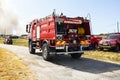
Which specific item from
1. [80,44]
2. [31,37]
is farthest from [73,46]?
[31,37]

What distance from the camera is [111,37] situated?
24703 mm

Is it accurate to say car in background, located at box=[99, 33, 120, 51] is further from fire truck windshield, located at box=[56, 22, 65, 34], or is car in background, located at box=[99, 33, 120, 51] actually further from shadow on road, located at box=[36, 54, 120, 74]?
fire truck windshield, located at box=[56, 22, 65, 34]

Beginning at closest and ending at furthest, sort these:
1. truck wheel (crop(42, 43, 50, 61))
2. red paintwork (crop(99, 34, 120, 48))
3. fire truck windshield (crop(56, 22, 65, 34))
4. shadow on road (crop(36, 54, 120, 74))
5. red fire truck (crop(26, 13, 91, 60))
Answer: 1. shadow on road (crop(36, 54, 120, 74))
2. red fire truck (crop(26, 13, 91, 60))
3. fire truck windshield (crop(56, 22, 65, 34))
4. truck wheel (crop(42, 43, 50, 61))
5. red paintwork (crop(99, 34, 120, 48))

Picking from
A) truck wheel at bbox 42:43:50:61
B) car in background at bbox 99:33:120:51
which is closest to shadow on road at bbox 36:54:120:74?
truck wheel at bbox 42:43:50:61

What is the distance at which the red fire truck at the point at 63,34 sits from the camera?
1507 cm

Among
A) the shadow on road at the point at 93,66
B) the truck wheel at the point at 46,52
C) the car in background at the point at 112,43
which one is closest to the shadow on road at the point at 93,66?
the shadow on road at the point at 93,66

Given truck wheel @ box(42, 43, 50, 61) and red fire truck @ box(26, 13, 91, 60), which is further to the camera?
truck wheel @ box(42, 43, 50, 61)

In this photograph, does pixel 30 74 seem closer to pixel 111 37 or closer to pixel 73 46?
pixel 73 46

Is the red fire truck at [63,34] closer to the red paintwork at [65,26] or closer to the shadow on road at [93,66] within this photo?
the red paintwork at [65,26]

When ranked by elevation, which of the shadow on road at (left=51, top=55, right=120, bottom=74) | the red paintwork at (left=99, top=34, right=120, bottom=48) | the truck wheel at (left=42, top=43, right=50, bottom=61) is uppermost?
the red paintwork at (left=99, top=34, right=120, bottom=48)

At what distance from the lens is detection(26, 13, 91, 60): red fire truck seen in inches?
593

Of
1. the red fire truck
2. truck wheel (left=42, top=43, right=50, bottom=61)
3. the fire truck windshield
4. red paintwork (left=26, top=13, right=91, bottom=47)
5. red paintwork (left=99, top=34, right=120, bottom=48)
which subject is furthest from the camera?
red paintwork (left=99, top=34, right=120, bottom=48)

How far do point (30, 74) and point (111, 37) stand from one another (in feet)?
49.5

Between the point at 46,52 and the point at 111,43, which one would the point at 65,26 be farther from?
the point at 111,43
